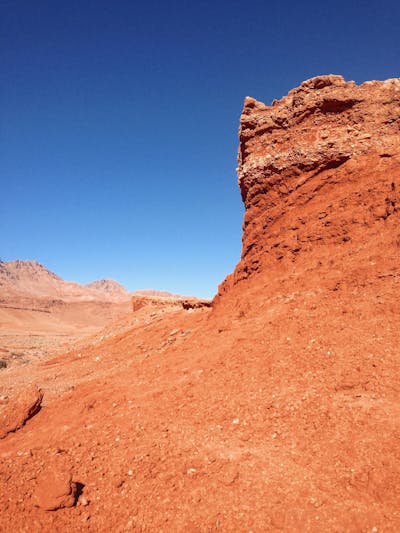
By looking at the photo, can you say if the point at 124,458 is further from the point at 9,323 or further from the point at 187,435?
the point at 9,323

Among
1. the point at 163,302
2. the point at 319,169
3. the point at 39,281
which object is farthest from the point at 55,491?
the point at 39,281

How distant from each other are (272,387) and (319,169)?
5.86 m

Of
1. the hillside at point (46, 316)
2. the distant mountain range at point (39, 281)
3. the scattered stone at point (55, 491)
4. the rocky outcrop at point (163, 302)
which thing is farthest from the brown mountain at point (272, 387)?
the distant mountain range at point (39, 281)

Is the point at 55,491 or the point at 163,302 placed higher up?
the point at 163,302

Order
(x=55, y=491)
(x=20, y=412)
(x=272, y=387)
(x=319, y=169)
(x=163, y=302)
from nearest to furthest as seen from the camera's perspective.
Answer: (x=55, y=491)
(x=272, y=387)
(x=20, y=412)
(x=319, y=169)
(x=163, y=302)

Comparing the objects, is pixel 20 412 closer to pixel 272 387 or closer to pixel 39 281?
pixel 272 387

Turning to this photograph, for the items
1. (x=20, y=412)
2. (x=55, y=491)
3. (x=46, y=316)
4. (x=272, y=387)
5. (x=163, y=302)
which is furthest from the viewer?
(x=46, y=316)

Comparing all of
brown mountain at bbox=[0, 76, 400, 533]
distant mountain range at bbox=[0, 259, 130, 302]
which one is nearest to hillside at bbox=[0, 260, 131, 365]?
distant mountain range at bbox=[0, 259, 130, 302]

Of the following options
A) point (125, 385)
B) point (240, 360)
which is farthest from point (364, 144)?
point (125, 385)

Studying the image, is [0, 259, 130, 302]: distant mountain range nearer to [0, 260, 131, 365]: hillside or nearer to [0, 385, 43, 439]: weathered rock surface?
[0, 260, 131, 365]: hillside

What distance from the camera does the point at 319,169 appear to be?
904 centimetres

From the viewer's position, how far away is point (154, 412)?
590cm

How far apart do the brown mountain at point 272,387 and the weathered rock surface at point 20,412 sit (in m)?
0.04

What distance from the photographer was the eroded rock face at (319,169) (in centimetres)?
796
